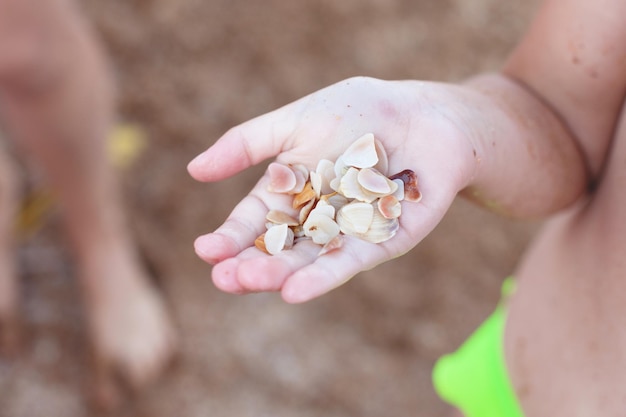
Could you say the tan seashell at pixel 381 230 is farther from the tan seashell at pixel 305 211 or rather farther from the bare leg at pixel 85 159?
the bare leg at pixel 85 159

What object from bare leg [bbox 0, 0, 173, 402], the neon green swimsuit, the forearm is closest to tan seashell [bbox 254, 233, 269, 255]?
the forearm

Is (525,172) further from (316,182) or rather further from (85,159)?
(85,159)

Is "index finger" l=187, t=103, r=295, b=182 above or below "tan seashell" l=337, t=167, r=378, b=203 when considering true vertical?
above

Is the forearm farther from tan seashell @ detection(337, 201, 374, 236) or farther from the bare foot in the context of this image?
the bare foot

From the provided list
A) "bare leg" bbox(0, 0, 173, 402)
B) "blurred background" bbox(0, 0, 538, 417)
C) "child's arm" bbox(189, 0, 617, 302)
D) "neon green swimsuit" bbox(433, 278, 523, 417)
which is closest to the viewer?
"child's arm" bbox(189, 0, 617, 302)

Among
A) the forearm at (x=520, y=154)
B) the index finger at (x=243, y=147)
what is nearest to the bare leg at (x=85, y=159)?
the index finger at (x=243, y=147)

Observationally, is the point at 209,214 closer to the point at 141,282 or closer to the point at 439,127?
the point at 141,282
